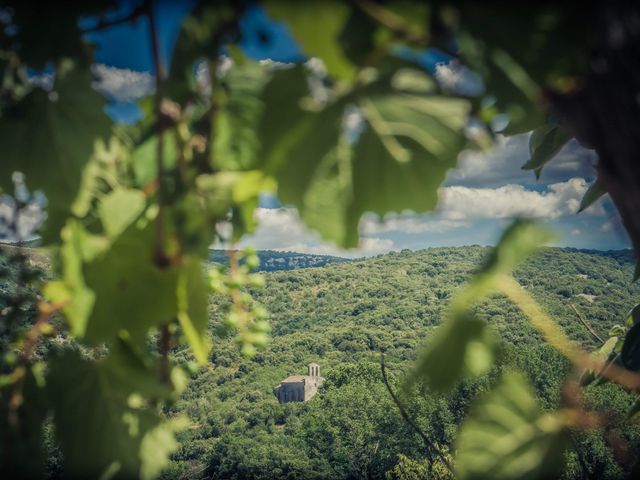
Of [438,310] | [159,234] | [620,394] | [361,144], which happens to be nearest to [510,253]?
[361,144]

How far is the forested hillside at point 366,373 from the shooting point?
32.7 m

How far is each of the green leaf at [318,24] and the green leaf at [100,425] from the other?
1.39ft

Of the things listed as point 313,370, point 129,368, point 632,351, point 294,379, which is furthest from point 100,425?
point 313,370

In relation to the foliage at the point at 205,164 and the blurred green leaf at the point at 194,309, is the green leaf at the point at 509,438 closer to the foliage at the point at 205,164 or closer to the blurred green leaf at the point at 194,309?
the foliage at the point at 205,164

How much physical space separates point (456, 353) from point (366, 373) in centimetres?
4249

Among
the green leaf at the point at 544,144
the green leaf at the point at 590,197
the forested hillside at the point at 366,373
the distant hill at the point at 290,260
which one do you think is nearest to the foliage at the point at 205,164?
the green leaf at the point at 544,144

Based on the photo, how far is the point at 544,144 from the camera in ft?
4.25

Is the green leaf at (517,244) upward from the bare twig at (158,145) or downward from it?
downward

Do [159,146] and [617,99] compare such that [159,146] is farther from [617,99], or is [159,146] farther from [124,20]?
[617,99]

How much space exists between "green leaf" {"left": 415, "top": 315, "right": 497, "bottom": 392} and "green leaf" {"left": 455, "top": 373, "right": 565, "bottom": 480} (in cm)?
7

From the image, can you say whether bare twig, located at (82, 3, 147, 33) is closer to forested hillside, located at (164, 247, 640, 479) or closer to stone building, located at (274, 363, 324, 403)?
forested hillside, located at (164, 247, 640, 479)

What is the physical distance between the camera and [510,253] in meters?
0.34

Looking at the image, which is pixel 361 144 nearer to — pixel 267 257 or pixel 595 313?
pixel 595 313

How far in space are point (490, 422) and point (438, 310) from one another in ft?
178
